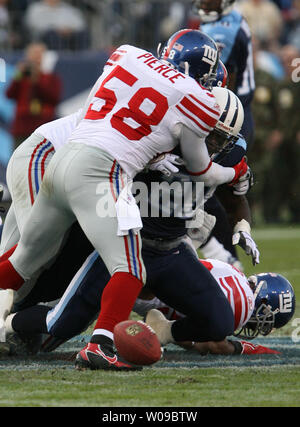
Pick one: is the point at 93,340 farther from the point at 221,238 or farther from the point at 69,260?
the point at 221,238

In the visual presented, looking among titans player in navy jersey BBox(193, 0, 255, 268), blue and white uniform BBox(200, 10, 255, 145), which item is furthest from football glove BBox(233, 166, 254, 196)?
blue and white uniform BBox(200, 10, 255, 145)

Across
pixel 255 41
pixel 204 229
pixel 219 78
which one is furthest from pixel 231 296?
pixel 255 41

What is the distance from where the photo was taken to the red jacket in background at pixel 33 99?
34.9 ft

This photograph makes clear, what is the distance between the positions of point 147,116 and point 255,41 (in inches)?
315

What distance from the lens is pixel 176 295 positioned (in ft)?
14.1

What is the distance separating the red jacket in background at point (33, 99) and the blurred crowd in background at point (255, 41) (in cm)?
97

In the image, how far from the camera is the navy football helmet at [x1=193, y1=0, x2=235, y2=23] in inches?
255

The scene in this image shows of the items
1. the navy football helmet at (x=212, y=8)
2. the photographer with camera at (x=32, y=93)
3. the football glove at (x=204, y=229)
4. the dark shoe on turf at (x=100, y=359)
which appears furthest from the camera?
the photographer with camera at (x=32, y=93)

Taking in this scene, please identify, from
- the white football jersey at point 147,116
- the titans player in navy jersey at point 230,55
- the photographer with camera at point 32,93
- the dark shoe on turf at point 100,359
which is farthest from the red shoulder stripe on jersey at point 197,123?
the photographer with camera at point 32,93

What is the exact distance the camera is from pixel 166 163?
421 cm

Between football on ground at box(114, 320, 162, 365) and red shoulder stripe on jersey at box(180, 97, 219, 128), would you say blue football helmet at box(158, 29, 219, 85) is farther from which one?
football on ground at box(114, 320, 162, 365)

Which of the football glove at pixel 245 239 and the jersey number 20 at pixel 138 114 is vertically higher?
the jersey number 20 at pixel 138 114

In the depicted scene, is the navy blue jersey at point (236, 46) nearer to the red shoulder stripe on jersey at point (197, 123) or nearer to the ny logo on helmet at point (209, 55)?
the ny logo on helmet at point (209, 55)
